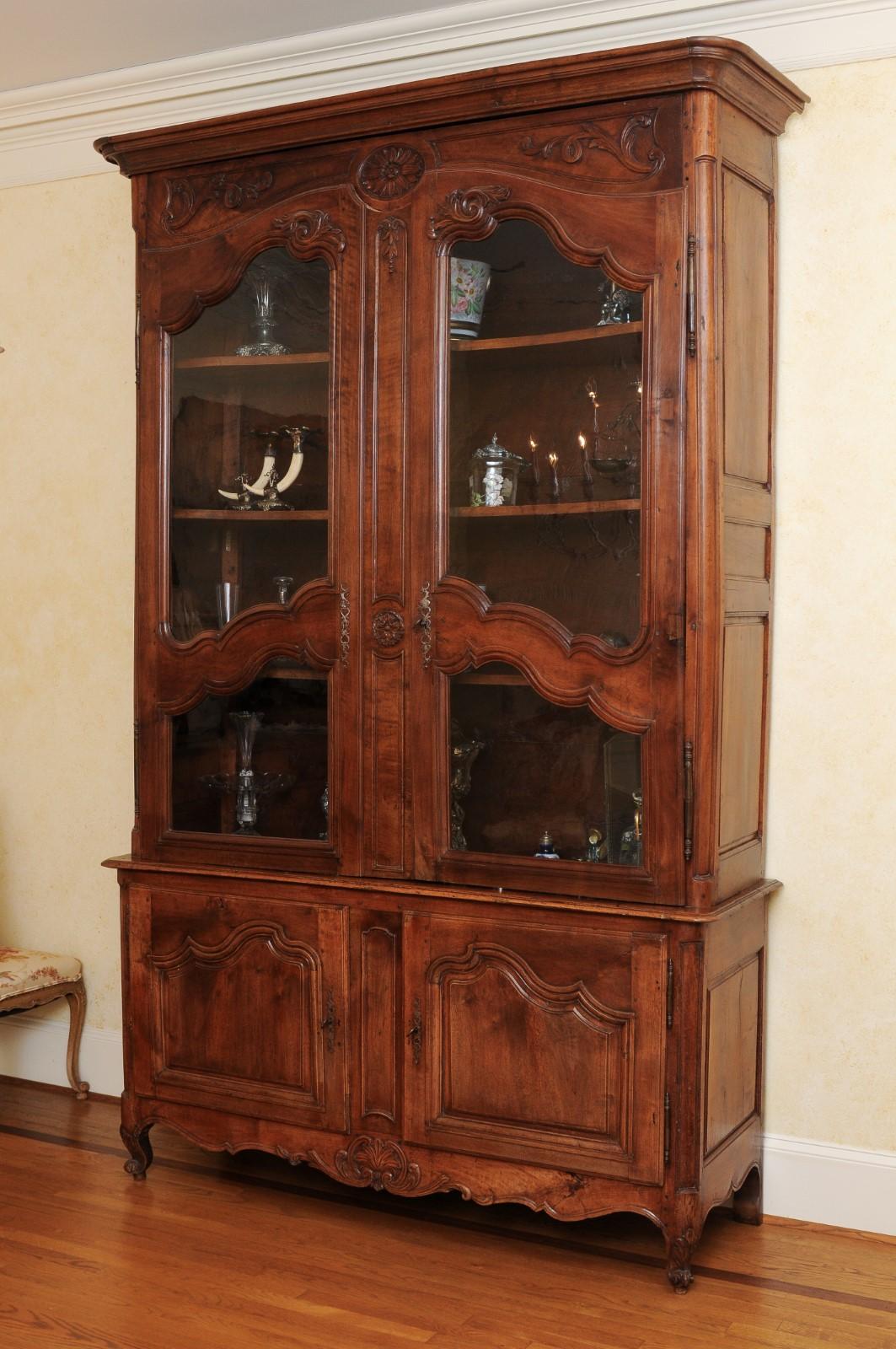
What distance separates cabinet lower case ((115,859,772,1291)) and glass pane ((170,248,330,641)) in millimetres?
660

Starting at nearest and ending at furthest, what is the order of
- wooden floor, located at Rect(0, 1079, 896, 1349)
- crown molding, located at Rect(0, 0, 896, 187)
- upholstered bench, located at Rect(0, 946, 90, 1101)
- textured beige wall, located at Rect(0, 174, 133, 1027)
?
wooden floor, located at Rect(0, 1079, 896, 1349) → crown molding, located at Rect(0, 0, 896, 187) → upholstered bench, located at Rect(0, 946, 90, 1101) → textured beige wall, located at Rect(0, 174, 133, 1027)

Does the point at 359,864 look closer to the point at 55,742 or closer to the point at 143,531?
the point at 143,531

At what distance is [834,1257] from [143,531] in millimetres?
2134

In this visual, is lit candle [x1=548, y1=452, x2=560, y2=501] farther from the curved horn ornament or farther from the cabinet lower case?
the cabinet lower case

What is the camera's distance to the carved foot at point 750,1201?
2963 millimetres

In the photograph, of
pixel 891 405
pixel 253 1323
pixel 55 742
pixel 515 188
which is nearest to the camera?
pixel 253 1323

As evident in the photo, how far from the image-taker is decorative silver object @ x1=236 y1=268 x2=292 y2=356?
2.98 meters

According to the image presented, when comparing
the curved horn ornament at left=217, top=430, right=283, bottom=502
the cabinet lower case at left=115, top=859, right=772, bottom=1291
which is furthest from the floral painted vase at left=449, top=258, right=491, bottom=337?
the cabinet lower case at left=115, top=859, right=772, bottom=1291

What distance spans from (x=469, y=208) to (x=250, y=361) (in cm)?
A: 60

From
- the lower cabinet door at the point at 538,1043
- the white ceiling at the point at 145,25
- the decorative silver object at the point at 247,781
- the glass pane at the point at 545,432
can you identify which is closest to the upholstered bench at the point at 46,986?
the decorative silver object at the point at 247,781

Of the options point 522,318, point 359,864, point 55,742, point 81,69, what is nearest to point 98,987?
point 55,742

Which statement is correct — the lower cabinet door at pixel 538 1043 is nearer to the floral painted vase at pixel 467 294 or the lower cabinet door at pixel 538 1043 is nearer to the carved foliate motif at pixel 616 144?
the floral painted vase at pixel 467 294

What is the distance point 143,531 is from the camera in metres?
3.13

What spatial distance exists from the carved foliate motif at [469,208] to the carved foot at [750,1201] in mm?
2071
